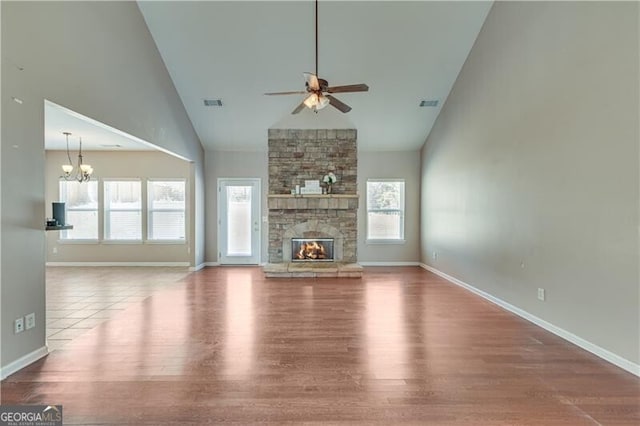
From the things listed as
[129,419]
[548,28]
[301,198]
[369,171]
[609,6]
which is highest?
[548,28]

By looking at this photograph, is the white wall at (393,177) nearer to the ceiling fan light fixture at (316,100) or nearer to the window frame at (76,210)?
the ceiling fan light fixture at (316,100)

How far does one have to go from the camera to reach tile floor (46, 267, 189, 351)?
4023mm

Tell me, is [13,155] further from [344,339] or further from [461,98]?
[461,98]

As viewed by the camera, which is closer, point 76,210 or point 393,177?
point 76,210

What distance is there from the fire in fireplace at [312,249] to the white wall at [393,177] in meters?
1.01

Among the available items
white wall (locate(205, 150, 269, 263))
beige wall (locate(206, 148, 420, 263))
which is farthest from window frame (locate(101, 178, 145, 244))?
beige wall (locate(206, 148, 420, 263))

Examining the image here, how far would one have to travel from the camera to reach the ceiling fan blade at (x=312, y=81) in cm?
376

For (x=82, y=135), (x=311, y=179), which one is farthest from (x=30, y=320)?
(x=311, y=179)

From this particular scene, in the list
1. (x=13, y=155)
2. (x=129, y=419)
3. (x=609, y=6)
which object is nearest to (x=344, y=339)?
(x=129, y=419)

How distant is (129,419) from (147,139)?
13.8 ft

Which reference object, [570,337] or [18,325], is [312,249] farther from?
[18,325]

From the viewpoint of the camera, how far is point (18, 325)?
9.55 feet

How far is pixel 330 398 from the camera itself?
→ 97.2 inches

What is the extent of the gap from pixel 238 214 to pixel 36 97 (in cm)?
533
